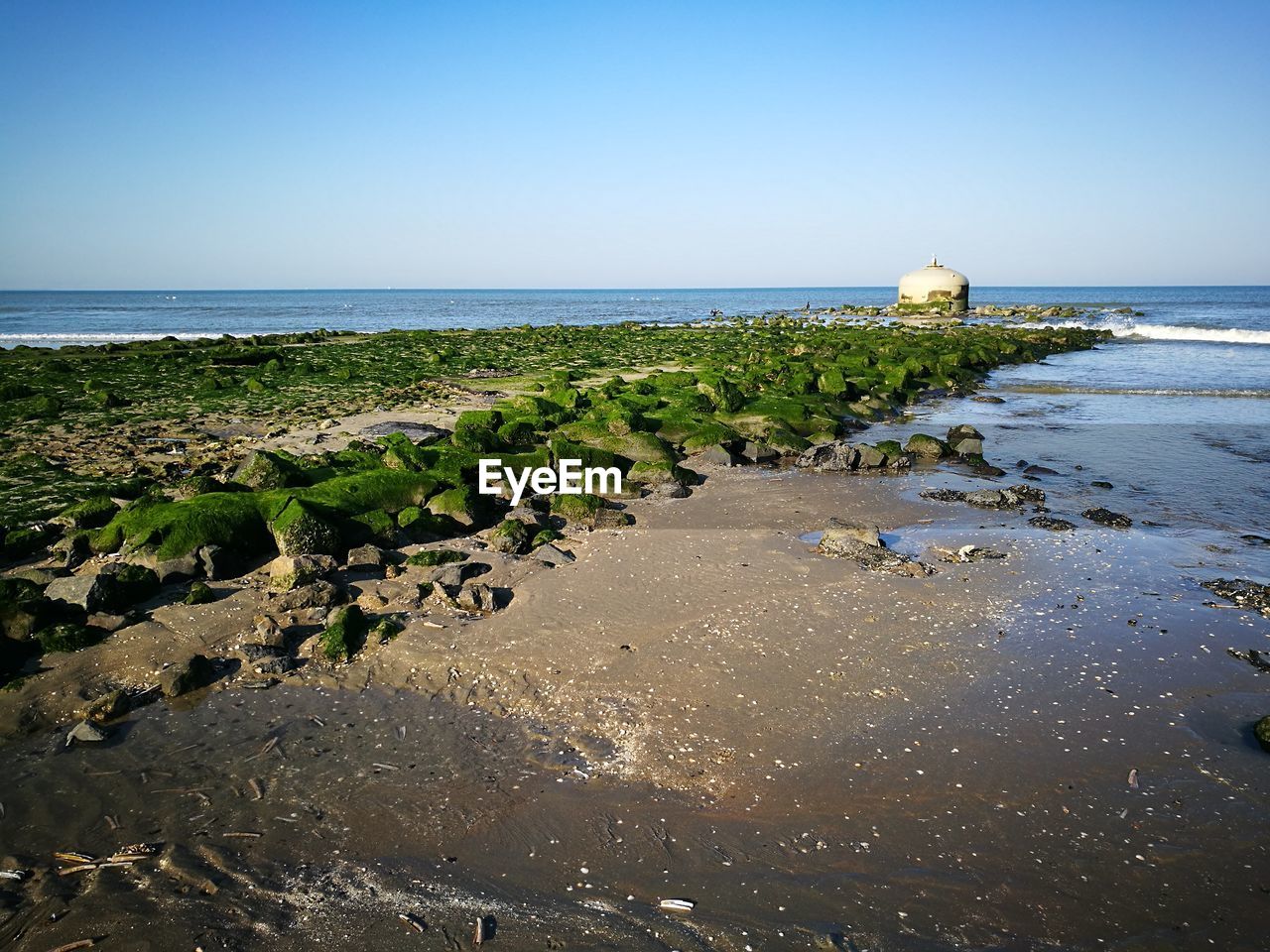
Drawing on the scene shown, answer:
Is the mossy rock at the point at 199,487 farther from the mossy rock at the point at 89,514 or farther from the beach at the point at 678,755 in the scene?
the beach at the point at 678,755

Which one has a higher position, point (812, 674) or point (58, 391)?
point (58, 391)

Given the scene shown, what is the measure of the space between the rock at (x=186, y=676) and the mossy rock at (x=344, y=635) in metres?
0.85

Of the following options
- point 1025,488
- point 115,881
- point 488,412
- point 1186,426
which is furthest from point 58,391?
point 1186,426

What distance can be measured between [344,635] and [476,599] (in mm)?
1301

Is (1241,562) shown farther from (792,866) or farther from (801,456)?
(792,866)

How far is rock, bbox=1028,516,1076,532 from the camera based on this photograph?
33.4ft

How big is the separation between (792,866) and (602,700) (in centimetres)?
207

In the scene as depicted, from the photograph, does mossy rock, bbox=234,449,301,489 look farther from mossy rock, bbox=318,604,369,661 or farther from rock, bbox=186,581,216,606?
mossy rock, bbox=318,604,369,661

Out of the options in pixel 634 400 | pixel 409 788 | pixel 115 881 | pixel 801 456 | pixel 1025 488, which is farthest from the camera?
pixel 634 400

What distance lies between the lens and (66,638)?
6.37m

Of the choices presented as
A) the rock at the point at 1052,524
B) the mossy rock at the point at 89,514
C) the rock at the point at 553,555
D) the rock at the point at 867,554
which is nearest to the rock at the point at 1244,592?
the rock at the point at 1052,524

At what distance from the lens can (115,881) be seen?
13.3 feet

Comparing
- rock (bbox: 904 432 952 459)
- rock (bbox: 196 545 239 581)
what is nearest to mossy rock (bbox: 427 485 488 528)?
rock (bbox: 196 545 239 581)

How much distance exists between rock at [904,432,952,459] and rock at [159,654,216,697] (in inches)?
481
